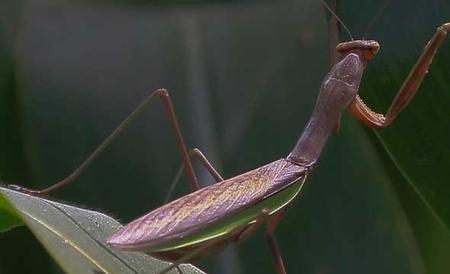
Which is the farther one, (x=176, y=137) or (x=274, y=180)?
(x=176, y=137)

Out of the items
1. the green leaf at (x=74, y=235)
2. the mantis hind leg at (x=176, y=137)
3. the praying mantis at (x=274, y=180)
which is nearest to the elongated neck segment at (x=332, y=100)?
the praying mantis at (x=274, y=180)

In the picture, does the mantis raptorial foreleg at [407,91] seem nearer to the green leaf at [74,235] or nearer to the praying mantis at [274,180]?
the praying mantis at [274,180]

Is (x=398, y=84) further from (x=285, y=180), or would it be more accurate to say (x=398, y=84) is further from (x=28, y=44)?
(x=28, y=44)

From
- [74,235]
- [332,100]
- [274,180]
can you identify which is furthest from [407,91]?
[74,235]

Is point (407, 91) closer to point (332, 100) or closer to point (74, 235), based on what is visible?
point (332, 100)

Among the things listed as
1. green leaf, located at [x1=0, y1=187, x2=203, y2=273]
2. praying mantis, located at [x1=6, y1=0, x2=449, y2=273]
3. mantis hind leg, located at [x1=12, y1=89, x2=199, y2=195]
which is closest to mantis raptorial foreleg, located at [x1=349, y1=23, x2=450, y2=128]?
praying mantis, located at [x1=6, y1=0, x2=449, y2=273]

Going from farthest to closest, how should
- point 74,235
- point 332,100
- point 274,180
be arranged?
point 332,100 < point 274,180 < point 74,235
